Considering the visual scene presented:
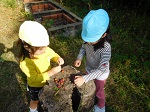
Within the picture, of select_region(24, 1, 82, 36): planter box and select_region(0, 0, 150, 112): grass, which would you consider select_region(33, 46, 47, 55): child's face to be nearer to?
select_region(0, 0, 150, 112): grass

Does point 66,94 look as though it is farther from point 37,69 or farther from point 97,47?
Answer: point 97,47

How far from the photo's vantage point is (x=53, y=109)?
7.67ft

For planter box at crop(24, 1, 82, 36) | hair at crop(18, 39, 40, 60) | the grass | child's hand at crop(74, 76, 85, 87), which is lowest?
the grass

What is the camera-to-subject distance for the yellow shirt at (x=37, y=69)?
97.3 inches

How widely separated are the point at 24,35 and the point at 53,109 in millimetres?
934

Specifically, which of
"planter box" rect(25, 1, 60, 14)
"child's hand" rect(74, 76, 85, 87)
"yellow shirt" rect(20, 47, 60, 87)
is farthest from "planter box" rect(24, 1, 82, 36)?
"child's hand" rect(74, 76, 85, 87)

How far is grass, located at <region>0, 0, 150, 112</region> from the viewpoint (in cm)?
338

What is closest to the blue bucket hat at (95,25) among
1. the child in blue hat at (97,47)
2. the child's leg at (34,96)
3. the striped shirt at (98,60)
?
the child in blue hat at (97,47)

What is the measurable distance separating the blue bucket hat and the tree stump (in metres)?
0.65

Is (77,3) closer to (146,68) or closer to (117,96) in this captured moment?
(146,68)

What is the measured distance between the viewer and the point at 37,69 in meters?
2.55

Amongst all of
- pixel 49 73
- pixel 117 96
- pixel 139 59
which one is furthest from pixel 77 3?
pixel 49 73

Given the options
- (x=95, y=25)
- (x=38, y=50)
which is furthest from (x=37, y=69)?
(x=95, y=25)

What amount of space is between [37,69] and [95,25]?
96 centimetres
